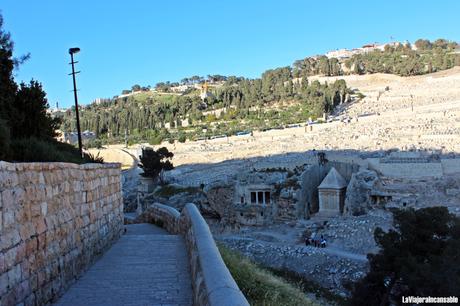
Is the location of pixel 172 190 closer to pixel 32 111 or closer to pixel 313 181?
pixel 313 181

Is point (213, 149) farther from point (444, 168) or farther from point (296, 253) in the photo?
point (296, 253)

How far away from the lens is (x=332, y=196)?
2600cm

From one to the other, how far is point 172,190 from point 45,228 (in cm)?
2834

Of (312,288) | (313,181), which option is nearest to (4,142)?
(312,288)

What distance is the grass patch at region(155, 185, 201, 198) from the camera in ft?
103

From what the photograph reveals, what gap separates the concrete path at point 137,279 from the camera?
14.8 feet

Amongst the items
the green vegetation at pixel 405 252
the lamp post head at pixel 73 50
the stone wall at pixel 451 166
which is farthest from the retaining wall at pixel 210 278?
the stone wall at pixel 451 166

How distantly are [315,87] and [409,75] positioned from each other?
85.4ft

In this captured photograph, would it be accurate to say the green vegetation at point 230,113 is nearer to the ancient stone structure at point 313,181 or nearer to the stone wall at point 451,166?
the ancient stone structure at point 313,181

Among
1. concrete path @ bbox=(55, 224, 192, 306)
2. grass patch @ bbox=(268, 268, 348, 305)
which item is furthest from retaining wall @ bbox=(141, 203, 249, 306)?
grass patch @ bbox=(268, 268, 348, 305)

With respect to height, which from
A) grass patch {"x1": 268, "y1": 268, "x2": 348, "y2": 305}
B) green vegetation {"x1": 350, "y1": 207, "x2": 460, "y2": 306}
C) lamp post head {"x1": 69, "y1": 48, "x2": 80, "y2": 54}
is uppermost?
lamp post head {"x1": 69, "y1": 48, "x2": 80, "y2": 54}

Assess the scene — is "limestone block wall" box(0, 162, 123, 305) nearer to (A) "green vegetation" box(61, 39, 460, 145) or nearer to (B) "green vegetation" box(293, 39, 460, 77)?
(A) "green vegetation" box(61, 39, 460, 145)

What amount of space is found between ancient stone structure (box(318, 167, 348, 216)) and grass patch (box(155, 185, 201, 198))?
28.0 feet

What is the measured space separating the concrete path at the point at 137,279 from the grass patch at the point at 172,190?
23.3m
